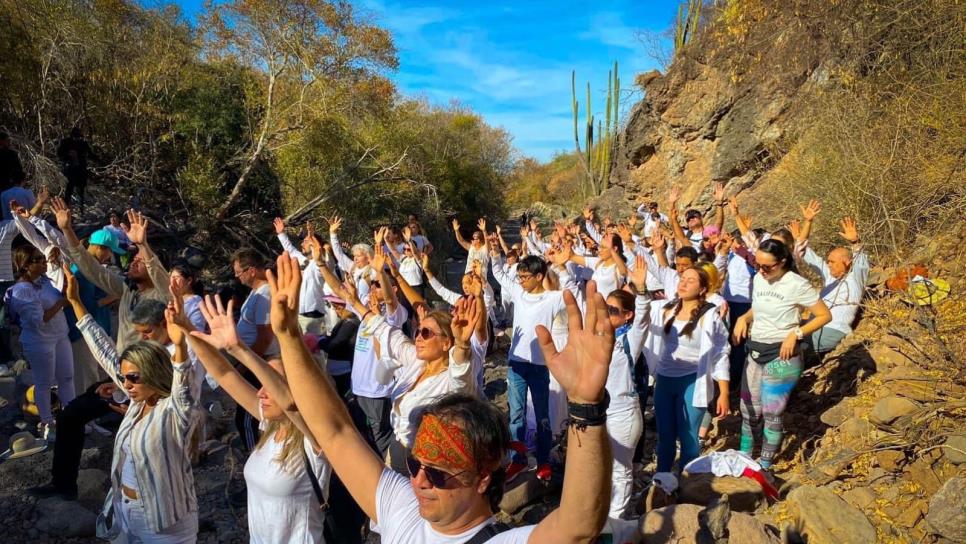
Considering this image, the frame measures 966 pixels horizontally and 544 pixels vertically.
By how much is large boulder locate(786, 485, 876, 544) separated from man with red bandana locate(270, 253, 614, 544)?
2.67 meters

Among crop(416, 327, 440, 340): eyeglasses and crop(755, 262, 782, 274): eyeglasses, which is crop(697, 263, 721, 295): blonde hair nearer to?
crop(755, 262, 782, 274): eyeglasses

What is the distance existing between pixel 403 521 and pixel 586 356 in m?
0.80

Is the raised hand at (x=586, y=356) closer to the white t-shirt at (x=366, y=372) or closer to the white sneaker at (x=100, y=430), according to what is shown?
the white t-shirt at (x=366, y=372)

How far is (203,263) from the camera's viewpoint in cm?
1177

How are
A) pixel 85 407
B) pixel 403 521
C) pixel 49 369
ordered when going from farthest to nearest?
pixel 49 369 → pixel 85 407 → pixel 403 521

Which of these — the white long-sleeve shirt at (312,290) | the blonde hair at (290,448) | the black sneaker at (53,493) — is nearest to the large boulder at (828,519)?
the blonde hair at (290,448)

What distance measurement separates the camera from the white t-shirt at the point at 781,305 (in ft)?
13.4

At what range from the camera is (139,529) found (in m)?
2.49

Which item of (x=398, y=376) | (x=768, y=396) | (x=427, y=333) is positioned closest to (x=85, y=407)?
(x=398, y=376)

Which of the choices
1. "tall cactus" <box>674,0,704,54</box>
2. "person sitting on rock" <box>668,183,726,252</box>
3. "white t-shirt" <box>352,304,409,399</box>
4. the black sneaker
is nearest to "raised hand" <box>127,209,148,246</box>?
"white t-shirt" <box>352,304,409,399</box>

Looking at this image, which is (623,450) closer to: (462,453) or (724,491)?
(724,491)

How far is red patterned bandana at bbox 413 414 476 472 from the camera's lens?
1.54 m

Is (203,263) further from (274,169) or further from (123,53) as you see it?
(123,53)

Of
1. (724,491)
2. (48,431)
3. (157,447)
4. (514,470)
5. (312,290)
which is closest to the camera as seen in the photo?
(157,447)
